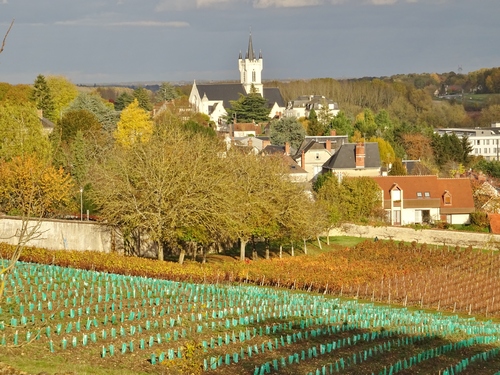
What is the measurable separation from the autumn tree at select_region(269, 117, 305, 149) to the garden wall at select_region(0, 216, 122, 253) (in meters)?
55.6

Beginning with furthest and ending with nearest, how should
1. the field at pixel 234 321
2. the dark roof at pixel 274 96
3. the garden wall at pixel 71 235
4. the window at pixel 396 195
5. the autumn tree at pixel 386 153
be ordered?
the dark roof at pixel 274 96, the autumn tree at pixel 386 153, the window at pixel 396 195, the garden wall at pixel 71 235, the field at pixel 234 321

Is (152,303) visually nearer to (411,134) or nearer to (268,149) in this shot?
(268,149)

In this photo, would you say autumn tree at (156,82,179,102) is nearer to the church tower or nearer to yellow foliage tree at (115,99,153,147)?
the church tower

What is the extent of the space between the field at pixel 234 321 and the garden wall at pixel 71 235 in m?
4.66

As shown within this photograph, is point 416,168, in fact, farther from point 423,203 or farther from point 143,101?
point 143,101

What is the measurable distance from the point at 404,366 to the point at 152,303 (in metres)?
8.26

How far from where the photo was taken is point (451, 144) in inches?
4011

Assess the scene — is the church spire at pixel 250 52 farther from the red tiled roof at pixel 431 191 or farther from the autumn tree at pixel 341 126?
the red tiled roof at pixel 431 191

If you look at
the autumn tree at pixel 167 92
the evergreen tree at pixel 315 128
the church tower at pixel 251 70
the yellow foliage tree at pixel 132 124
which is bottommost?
the yellow foliage tree at pixel 132 124

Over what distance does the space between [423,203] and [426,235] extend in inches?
316

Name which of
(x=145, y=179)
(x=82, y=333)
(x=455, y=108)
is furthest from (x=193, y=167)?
(x=455, y=108)

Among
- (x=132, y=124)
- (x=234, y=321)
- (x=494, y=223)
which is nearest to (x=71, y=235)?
(x=234, y=321)

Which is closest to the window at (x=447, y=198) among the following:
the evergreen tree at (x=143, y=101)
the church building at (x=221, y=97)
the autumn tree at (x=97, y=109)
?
the autumn tree at (x=97, y=109)

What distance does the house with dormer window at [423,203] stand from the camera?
65250mm
